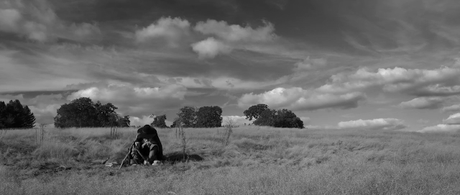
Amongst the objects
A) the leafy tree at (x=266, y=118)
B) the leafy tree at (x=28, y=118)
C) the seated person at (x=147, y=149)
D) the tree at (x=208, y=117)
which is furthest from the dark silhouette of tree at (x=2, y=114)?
the leafy tree at (x=266, y=118)

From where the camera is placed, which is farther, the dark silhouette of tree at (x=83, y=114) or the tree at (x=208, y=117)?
the tree at (x=208, y=117)

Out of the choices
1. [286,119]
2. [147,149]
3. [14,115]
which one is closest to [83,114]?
[14,115]

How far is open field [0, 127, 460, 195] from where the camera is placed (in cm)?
725

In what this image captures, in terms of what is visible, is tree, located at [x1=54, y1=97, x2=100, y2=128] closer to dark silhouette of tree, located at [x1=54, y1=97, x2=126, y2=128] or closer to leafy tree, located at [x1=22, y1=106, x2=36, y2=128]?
dark silhouette of tree, located at [x1=54, y1=97, x2=126, y2=128]

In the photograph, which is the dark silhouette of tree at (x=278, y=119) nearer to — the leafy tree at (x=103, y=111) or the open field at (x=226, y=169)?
the leafy tree at (x=103, y=111)

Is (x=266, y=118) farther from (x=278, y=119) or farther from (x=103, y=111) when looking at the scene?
(x=103, y=111)

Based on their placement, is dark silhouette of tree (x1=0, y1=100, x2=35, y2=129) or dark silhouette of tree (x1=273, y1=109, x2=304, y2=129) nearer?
dark silhouette of tree (x1=0, y1=100, x2=35, y2=129)

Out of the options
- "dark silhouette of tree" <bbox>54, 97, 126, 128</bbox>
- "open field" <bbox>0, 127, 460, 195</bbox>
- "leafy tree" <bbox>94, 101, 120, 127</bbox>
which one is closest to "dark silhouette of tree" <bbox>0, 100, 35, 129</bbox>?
"dark silhouette of tree" <bbox>54, 97, 126, 128</bbox>

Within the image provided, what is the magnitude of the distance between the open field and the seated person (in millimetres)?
984

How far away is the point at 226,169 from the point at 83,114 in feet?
150

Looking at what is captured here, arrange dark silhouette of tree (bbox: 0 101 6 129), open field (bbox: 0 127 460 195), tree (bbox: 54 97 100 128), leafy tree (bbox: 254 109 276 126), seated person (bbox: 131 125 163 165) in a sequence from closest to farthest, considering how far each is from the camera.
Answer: open field (bbox: 0 127 460 195), seated person (bbox: 131 125 163 165), dark silhouette of tree (bbox: 0 101 6 129), tree (bbox: 54 97 100 128), leafy tree (bbox: 254 109 276 126)

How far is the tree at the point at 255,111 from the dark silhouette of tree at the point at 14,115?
42275 mm

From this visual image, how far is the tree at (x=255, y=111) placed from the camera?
7262cm

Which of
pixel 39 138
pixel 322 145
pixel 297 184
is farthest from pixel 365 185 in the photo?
pixel 39 138
